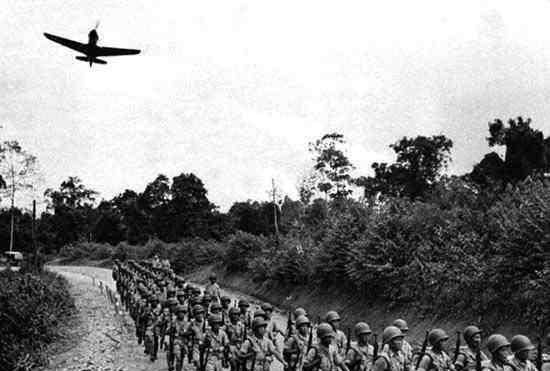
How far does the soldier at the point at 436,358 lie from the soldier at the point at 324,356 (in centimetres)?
113

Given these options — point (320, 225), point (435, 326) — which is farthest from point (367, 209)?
point (435, 326)

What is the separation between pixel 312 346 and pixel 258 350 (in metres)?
1.66

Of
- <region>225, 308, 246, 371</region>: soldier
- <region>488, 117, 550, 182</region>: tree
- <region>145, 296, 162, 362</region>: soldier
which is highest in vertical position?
<region>488, 117, 550, 182</region>: tree

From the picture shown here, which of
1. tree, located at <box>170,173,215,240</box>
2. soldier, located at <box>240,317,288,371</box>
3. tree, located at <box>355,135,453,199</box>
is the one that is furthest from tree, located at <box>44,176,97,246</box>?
soldier, located at <box>240,317,288,371</box>

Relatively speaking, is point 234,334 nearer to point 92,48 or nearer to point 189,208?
point 92,48

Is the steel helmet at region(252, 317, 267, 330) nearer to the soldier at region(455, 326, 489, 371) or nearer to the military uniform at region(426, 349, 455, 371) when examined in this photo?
the military uniform at region(426, 349, 455, 371)

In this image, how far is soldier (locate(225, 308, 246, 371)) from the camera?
35.5 feet

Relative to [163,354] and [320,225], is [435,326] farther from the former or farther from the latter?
[320,225]

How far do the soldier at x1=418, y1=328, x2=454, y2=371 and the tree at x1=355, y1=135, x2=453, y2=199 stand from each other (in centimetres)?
3694

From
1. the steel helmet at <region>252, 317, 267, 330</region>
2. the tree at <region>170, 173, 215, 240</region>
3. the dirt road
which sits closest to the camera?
the steel helmet at <region>252, 317, 267, 330</region>

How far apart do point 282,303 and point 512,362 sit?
21.0m

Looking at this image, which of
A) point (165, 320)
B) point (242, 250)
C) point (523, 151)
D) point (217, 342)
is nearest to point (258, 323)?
point (217, 342)

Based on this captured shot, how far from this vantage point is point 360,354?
870 centimetres

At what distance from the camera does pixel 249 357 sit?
406 inches
